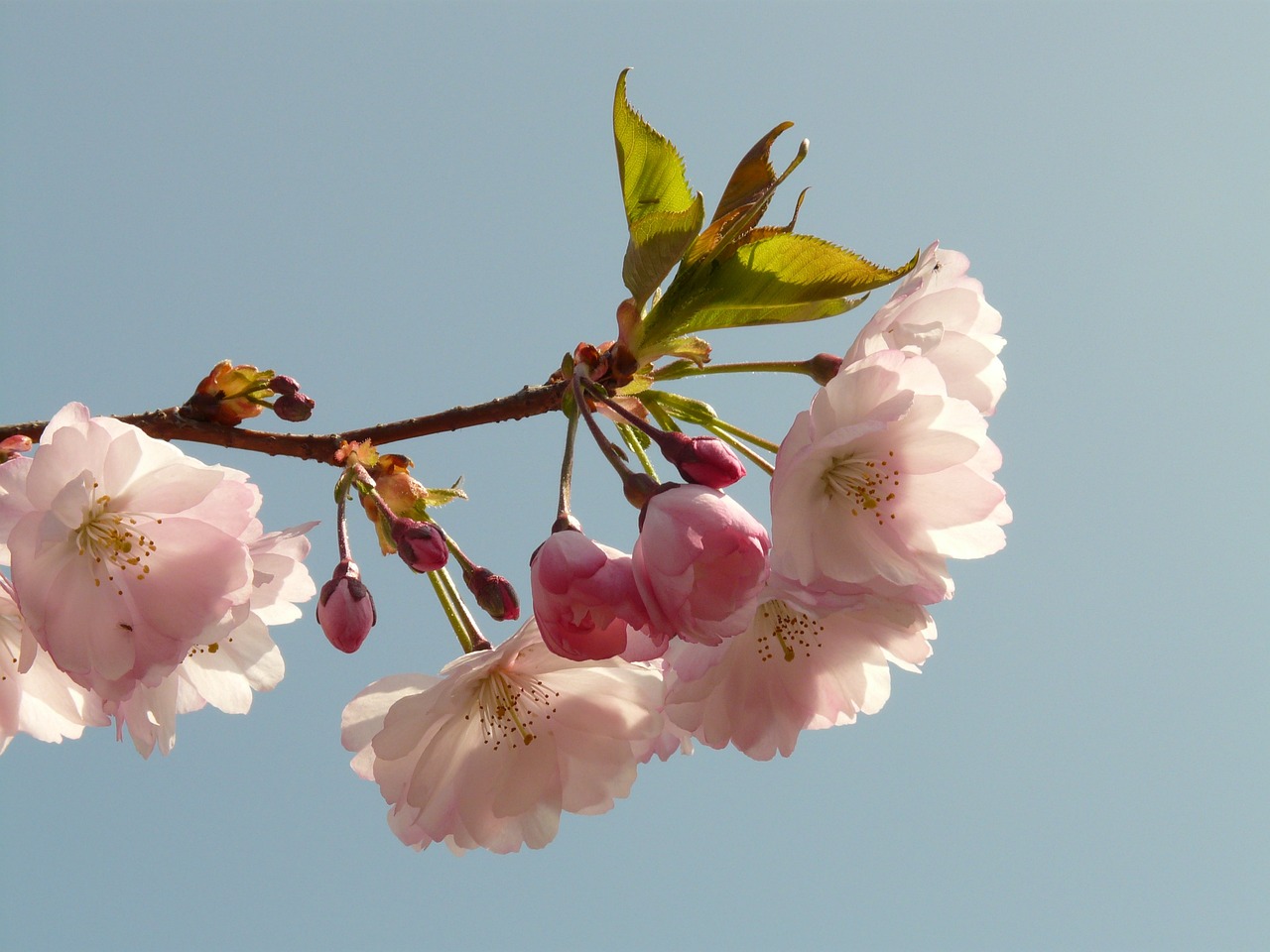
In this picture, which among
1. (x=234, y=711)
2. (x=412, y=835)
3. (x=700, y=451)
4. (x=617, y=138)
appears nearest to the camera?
(x=700, y=451)

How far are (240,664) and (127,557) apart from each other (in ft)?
1.01

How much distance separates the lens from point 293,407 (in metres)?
1.70

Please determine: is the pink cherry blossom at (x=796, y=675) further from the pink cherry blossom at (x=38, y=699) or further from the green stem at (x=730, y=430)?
the pink cherry blossom at (x=38, y=699)

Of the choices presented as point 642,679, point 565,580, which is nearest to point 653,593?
point 565,580

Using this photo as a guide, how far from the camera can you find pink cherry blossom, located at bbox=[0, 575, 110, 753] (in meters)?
1.58

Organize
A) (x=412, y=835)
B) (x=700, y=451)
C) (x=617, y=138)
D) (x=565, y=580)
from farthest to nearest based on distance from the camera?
(x=412, y=835) < (x=617, y=138) < (x=700, y=451) < (x=565, y=580)

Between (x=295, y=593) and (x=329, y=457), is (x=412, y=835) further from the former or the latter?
(x=329, y=457)

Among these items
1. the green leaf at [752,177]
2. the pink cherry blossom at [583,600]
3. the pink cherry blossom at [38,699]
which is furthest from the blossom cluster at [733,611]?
the pink cherry blossom at [38,699]

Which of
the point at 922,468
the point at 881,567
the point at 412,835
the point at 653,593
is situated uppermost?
the point at 922,468

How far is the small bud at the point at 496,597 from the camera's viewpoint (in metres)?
1.47

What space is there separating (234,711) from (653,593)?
2.80 ft

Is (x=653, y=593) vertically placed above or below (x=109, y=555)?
below

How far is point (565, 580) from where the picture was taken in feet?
3.87

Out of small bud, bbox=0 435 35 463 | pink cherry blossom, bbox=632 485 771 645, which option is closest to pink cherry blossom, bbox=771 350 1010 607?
pink cherry blossom, bbox=632 485 771 645
